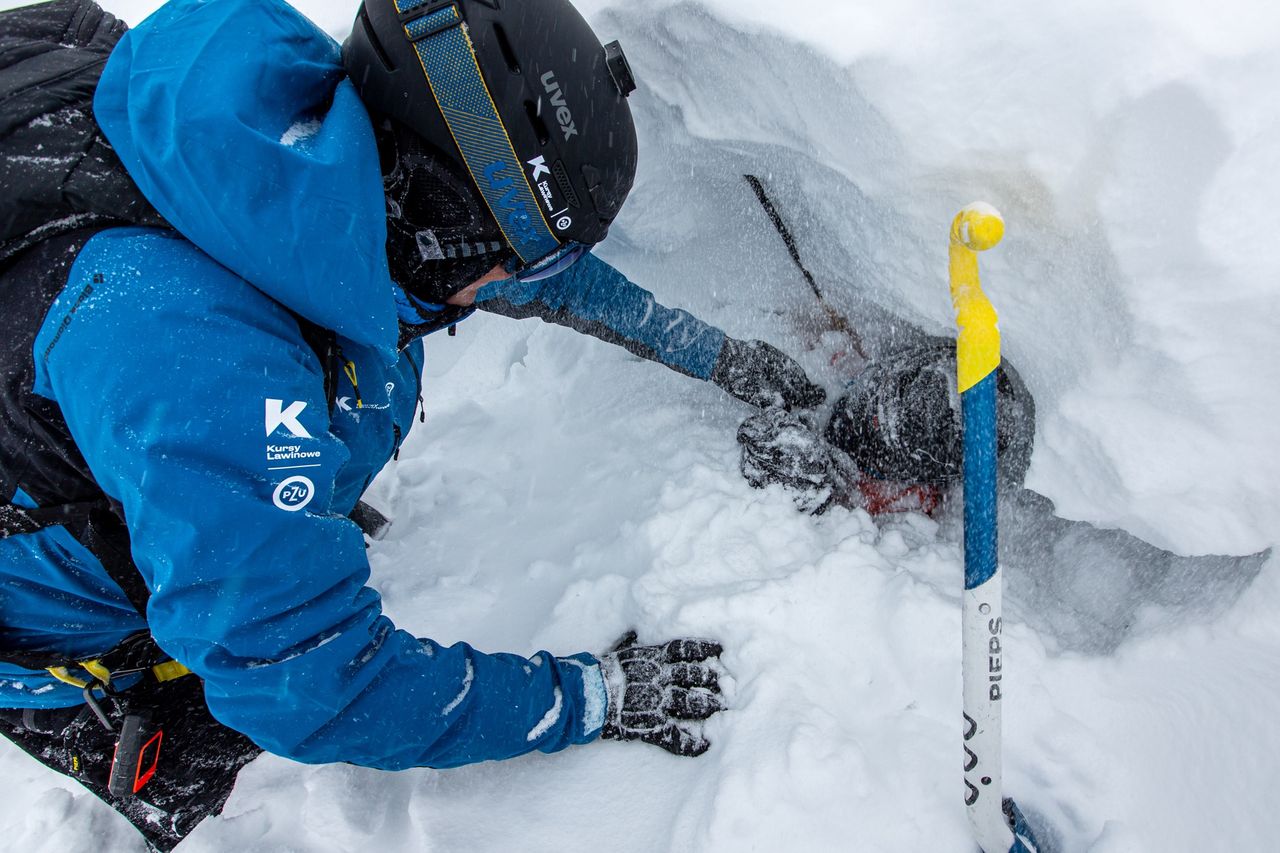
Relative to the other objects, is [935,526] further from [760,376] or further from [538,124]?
[538,124]

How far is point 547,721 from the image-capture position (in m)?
1.84

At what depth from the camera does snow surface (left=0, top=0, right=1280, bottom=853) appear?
1732mm

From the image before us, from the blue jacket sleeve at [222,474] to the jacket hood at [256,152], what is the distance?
0.30 feet

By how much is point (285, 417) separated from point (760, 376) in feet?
6.19

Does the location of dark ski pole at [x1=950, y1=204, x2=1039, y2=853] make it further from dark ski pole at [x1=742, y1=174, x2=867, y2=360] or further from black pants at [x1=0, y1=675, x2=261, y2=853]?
black pants at [x1=0, y1=675, x2=261, y2=853]

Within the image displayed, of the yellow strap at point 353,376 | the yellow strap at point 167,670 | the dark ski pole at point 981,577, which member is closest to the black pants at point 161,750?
the yellow strap at point 167,670

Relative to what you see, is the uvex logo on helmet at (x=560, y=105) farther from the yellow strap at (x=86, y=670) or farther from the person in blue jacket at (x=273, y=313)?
the yellow strap at (x=86, y=670)

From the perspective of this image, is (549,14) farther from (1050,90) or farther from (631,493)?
(631,493)

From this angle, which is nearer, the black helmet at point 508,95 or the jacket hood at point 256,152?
the jacket hood at point 256,152

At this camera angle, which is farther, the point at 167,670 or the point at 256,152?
the point at 167,670

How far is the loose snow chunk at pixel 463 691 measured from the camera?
5.42ft

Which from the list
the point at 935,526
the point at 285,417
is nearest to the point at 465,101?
the point at 285,417

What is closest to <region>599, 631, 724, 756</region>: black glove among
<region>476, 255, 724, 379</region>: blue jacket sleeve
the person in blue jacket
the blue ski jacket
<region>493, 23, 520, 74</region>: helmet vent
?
the person in blue jacket

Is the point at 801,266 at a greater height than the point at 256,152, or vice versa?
the point at 256,152
